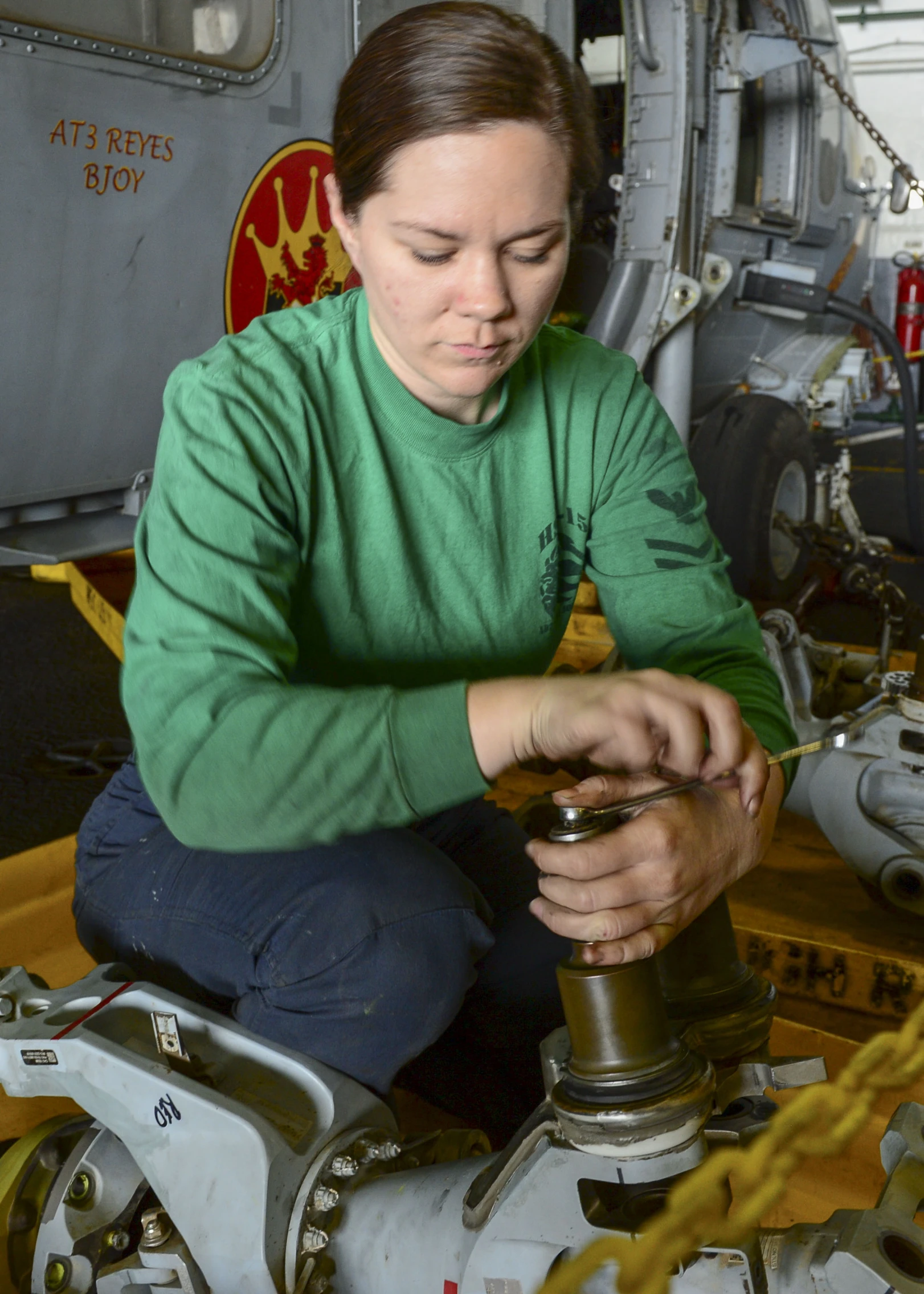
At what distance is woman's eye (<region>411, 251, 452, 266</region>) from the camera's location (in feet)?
3.16

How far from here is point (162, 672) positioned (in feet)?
3.05

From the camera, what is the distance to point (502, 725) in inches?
33.8

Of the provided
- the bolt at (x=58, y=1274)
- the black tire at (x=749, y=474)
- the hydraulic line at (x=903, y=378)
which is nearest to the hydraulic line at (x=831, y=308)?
the hydraulic line at (x=903, y=378)

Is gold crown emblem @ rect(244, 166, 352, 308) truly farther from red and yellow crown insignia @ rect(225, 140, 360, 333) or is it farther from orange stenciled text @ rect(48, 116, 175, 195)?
orange stenciled text @ rect(48, 116, 175, 195)

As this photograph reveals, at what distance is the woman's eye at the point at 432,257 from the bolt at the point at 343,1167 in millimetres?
795

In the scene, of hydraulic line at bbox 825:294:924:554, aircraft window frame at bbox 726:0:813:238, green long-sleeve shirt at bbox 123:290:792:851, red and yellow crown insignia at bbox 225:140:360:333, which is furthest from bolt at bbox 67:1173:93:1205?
aircraft window frame at bbox 726:0:813:238

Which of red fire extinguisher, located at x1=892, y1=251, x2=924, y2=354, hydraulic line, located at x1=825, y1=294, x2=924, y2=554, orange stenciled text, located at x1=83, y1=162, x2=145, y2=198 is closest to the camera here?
orange stenciled text, located at x1=83, y1=162, x2=145, y2=198

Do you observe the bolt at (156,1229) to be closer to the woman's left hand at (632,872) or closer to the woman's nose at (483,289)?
the woman's left hand at (632,872)

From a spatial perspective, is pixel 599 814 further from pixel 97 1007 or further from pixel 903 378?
pixel 903 378

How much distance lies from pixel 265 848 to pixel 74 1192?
0.48 metres

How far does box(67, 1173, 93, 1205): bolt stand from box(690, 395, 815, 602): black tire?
2.89m

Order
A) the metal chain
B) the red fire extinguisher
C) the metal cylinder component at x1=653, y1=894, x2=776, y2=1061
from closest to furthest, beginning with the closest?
the metal cylinder component at x1=653, y1=894, x2=776, y2=1061 < the metal chain < the red fire extinguisher

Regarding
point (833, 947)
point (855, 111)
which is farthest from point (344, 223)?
point (855, 111)

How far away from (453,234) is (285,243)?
1.77 metres
